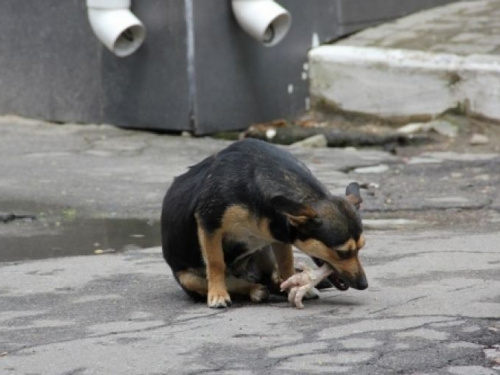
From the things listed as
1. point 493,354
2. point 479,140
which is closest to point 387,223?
point 479,140

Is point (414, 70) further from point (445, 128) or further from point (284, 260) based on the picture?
point (284, 260)

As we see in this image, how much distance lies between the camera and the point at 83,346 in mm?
5031

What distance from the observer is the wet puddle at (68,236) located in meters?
7.59

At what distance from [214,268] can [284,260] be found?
374 mm

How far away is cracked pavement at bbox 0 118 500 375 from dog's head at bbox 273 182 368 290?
0.70 ft

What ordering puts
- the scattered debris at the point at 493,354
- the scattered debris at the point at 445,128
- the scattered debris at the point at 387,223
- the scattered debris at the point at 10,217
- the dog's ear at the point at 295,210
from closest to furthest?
the scattered debris at the point at 493,354 < the dog's ear at the point at 295,210 < the scattered debris at the point at 387,223 < the scattered debris at the point at 10,217 < the scattered debris at the point at 445,128

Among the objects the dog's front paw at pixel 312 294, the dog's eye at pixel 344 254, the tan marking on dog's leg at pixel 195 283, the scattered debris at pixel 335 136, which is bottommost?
the scattered debris at pixel 335 136

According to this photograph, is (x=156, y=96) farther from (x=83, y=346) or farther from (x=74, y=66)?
(x=83, y=346)

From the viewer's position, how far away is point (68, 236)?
26.5ft

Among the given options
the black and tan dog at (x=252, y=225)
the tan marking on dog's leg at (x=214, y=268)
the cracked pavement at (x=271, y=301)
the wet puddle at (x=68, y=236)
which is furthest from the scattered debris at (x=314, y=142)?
the tan marking on dog's leg at (x=214, y=268)

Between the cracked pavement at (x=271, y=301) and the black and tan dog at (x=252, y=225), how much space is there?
0.51 feet

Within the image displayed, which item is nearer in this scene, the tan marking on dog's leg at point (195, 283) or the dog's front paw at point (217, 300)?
the dog's front paw at point (217, 300)

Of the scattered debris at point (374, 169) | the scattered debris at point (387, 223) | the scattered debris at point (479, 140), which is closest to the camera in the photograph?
the scattered debris at point (387, 223)

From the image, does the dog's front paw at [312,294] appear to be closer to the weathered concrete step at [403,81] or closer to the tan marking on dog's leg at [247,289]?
the tan marking on dog's leg at [247,289]
